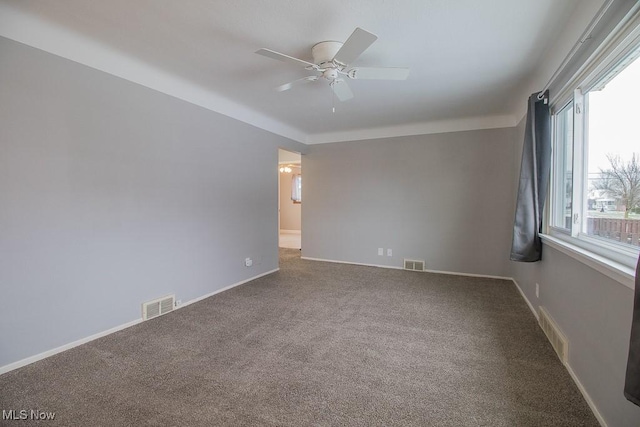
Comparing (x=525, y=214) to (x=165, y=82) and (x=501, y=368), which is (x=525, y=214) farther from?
(x=165, y=82)

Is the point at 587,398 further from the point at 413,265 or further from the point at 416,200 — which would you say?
the point at 416,200

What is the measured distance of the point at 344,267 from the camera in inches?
197

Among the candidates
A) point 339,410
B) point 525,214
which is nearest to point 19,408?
point 339,410

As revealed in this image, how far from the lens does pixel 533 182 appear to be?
8.59 ft

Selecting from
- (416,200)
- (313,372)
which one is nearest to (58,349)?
(313,372)

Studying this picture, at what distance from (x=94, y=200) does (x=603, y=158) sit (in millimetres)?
3704

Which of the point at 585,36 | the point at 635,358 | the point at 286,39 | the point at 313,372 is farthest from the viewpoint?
the point at 286,39

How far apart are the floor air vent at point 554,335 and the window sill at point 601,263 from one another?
61 centimetres

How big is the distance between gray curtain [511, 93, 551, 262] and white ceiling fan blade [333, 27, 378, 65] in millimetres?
1758

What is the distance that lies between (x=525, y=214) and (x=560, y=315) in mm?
925

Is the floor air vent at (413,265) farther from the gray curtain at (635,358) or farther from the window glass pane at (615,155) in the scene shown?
the gray curtain at (635,358)

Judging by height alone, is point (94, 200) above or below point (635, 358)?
above

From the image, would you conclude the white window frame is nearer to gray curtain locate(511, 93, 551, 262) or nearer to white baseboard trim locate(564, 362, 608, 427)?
gray curtain locate(511, 93, 551, 262)

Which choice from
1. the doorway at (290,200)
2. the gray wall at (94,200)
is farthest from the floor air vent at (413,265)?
the doorway at (290,200)
